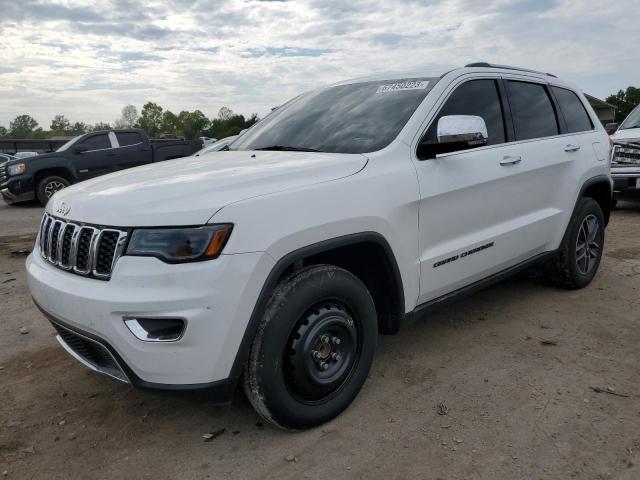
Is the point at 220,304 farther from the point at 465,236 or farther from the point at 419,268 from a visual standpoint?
the point at 465,236

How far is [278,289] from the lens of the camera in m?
2.45

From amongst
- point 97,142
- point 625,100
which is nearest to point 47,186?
point 97,142

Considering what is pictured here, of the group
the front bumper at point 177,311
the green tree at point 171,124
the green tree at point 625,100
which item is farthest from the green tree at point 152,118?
the front bumper at point 177,311

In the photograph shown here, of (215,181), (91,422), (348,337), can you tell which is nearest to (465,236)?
(348,337)

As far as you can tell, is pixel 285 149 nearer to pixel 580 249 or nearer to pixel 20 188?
pixel 580 249

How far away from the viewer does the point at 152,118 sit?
388 feet

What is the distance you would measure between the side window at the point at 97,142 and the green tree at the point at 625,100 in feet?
173

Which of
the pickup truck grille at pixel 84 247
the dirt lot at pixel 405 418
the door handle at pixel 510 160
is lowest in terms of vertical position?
the dirt lot at pixel 405 418

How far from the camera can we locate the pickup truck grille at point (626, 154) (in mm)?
8289

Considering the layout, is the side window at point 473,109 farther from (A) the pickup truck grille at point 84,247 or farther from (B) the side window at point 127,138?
(B) the side window at point 127,138

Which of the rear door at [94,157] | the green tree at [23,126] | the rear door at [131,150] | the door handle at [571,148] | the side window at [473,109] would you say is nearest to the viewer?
the side window at [473,109]

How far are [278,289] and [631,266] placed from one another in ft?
14.9

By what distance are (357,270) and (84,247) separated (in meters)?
1.38

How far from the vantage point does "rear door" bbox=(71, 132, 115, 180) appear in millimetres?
12570
